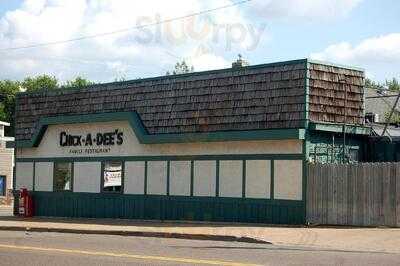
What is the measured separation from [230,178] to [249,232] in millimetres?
3661

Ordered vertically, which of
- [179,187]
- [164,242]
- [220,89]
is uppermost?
[220,89]

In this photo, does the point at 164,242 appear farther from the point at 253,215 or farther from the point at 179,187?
the point at 179,187

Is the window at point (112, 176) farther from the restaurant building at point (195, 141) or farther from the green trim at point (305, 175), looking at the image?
the green trim at point (305, 175)

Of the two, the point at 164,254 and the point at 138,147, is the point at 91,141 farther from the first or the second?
the point at 164,254

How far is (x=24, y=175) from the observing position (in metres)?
28.0

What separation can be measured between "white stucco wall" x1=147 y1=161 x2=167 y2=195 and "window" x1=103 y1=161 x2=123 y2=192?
1431 mm

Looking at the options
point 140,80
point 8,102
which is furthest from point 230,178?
point 8,102

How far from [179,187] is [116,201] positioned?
2939 mm

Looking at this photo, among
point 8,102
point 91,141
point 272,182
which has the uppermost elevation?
point 8,102

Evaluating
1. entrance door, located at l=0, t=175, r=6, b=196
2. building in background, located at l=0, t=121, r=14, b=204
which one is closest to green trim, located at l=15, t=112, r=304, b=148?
building in background, located at l=0, t=121, r=14, b=204

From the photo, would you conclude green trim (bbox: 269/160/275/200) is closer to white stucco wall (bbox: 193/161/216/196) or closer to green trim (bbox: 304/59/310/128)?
green trim (bbox: 304/59/310/128)

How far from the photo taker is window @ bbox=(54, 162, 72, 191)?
26.5m

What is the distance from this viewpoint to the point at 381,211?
62.5 ft

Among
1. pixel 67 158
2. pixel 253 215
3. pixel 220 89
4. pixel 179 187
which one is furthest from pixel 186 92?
pixel 67 158
